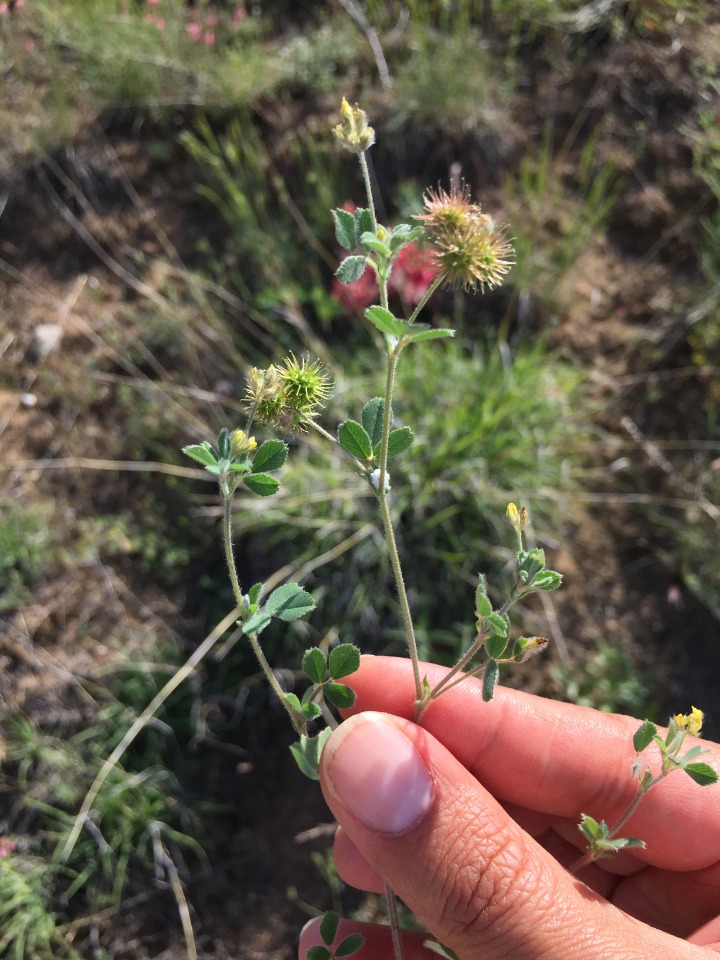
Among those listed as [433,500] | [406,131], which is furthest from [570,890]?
[406,131]

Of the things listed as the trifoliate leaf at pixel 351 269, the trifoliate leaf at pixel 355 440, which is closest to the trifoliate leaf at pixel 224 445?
the trifoliate leaf at pixel 355 440

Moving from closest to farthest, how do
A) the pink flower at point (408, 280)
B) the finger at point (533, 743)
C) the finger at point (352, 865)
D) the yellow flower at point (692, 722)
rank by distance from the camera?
the yellow flower at point (692, 722) < the finger at point (533, 743) < the finger at point (352, 865) < the pink flower at point (408, 280)

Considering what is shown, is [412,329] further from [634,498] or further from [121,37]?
[121,37]

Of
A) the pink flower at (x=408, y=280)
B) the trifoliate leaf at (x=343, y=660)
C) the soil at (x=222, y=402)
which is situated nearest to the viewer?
the trifoliate leaf at (x=343, y=660)

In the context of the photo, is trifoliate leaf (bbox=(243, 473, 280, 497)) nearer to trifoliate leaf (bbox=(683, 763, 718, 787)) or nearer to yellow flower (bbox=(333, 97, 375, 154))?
yellow flower (bbox=(333, 97, 375, 154))

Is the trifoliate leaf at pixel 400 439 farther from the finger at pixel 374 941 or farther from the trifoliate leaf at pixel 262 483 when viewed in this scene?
the finger at pixel 374 941

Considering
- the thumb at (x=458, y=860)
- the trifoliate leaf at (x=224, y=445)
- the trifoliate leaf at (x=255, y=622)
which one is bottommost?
the thumb at (x=458, y=860)

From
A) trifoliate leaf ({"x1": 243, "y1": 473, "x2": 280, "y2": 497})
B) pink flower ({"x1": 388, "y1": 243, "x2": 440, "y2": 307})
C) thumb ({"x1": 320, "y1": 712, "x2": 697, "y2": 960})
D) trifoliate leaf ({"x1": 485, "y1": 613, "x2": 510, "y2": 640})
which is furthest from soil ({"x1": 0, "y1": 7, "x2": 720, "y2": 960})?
trifoliate leaf ({"x1": 243, "y1": 473, "x2": 280, "y2": 497})
